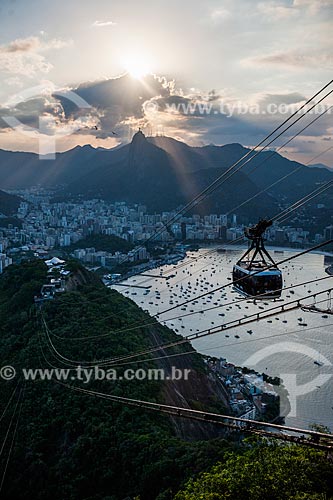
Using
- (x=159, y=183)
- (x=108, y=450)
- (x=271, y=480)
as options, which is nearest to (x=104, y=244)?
(x=159, y=183)

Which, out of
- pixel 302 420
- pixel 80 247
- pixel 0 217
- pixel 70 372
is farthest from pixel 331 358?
pixel 0 217

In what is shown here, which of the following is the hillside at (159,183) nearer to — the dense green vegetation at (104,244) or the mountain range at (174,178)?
the mountain range at (174,178)

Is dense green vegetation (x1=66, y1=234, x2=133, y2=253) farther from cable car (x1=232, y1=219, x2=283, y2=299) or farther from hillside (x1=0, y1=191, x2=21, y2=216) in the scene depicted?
cable car (x1=232, y1=219, x2=283, y2=299)

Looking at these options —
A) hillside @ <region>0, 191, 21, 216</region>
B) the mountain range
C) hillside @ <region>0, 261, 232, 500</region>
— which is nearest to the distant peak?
the mountain range

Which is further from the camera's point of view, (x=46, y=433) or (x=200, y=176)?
(x=200, y=176)

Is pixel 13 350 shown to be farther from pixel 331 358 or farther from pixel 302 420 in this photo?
pixel 331 358

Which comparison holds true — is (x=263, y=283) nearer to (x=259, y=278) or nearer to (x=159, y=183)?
(x=259, y=278)
